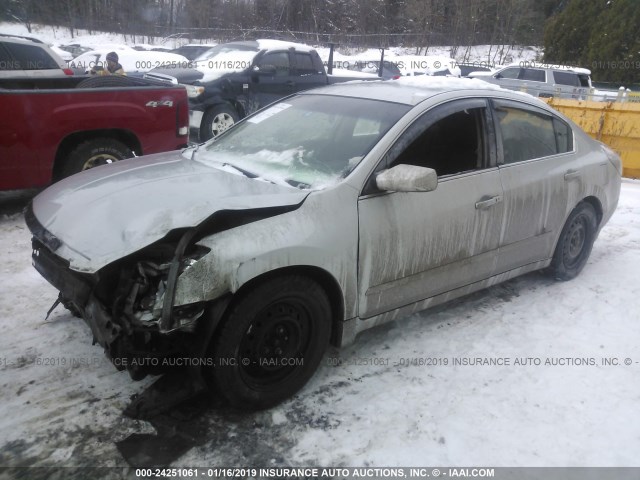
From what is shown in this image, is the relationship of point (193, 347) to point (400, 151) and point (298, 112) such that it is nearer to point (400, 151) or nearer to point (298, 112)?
point (400, 151)

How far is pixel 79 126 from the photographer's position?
17.6 feet

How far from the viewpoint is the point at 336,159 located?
3.13m

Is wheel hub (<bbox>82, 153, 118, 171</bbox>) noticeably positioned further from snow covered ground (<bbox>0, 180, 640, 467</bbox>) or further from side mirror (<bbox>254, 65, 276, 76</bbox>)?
side mirror (<bbox>254, 65, 276, 76</bbox>)

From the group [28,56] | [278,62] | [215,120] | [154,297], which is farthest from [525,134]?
[28,56]

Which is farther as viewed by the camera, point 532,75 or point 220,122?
point 532,75

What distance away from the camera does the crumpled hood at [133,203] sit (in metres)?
2.41

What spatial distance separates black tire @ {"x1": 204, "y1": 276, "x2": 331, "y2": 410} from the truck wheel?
7160mm

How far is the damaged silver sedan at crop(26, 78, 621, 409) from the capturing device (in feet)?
7.94

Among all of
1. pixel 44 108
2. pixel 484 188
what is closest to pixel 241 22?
pixel 44 108

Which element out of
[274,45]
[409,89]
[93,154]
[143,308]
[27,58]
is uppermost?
[274,45]

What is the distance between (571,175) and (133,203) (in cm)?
343

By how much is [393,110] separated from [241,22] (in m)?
38.5

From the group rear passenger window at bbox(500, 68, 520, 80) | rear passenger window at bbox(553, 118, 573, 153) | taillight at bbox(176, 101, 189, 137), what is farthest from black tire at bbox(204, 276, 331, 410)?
rear passenger window at bbox(500, 68, 520, 80)

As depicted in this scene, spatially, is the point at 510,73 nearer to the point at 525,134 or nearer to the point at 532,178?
the point at 525,134
